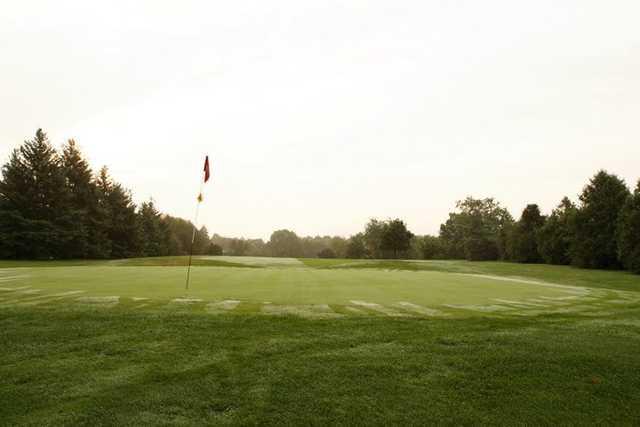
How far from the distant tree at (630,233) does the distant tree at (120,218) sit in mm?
63948

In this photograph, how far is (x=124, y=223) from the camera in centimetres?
5862

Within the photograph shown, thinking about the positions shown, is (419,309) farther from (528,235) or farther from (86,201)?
(86,201)

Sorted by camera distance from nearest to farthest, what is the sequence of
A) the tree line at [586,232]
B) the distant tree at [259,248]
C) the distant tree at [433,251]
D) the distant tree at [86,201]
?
the tree line at [586,232]
the distant tree at [86,201]
the distant tree at [433,251]
the distant tree at [259,248]

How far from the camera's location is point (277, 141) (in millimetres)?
42406

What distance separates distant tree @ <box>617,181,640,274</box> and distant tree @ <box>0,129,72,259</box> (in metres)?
60.4

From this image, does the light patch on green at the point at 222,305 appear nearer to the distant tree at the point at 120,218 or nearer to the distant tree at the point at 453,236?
the distant tree at the point at 120,218

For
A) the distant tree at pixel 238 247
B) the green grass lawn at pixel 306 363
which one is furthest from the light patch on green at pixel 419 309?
the distant tree at pixel 238 247

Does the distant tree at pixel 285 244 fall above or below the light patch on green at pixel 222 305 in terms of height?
above

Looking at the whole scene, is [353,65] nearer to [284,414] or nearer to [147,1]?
[147,1]

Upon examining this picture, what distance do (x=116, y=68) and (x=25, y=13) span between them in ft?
25.7

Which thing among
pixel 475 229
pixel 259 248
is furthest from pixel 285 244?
pixel 475 229

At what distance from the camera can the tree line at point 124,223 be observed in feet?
125

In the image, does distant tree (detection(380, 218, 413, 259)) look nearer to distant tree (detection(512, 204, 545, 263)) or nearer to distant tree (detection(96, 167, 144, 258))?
distant tree (detection(512, 204, 545, 263))

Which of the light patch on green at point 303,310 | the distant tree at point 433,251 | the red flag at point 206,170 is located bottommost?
the light patch on green at point 303,310
